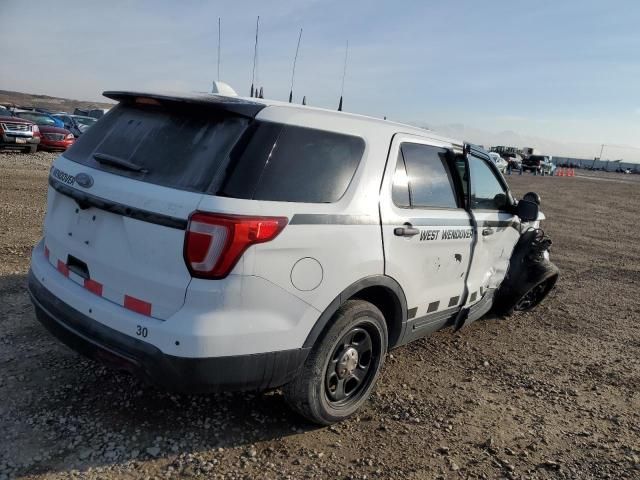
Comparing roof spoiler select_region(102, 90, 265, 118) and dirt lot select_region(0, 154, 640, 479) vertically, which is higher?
roof spoiler select_region(102, 90, 265, 118)

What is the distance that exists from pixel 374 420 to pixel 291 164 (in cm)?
177

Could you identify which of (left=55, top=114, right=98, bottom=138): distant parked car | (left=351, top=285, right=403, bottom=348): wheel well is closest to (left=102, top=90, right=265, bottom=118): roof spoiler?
(left=351, top=285, right=403, bottom=348): wheel well

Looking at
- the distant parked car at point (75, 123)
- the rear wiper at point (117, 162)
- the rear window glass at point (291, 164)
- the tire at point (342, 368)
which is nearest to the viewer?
the rear window glass at point (291, 164)

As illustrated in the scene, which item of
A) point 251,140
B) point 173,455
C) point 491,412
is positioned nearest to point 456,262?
point 491,412

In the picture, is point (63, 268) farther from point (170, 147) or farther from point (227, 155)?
point (227, 155)

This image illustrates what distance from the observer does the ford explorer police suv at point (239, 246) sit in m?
2.44

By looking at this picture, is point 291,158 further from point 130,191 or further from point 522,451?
point 522,451

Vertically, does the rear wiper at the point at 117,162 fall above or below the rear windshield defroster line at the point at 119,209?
above

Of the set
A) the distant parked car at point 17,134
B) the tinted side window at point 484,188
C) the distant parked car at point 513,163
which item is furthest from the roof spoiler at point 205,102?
the distant parked car at point 513,163

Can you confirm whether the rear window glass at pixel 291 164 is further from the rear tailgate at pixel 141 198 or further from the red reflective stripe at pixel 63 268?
the red reflective stripe at pixel 63 268

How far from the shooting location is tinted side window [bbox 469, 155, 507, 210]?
4.25 meters

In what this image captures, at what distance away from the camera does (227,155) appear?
2.54 meters

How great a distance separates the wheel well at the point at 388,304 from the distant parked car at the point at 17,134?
655 inches

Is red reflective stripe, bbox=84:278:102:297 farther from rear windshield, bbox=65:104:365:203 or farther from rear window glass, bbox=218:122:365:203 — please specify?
rear window glass, bbox=218:122:365:203
